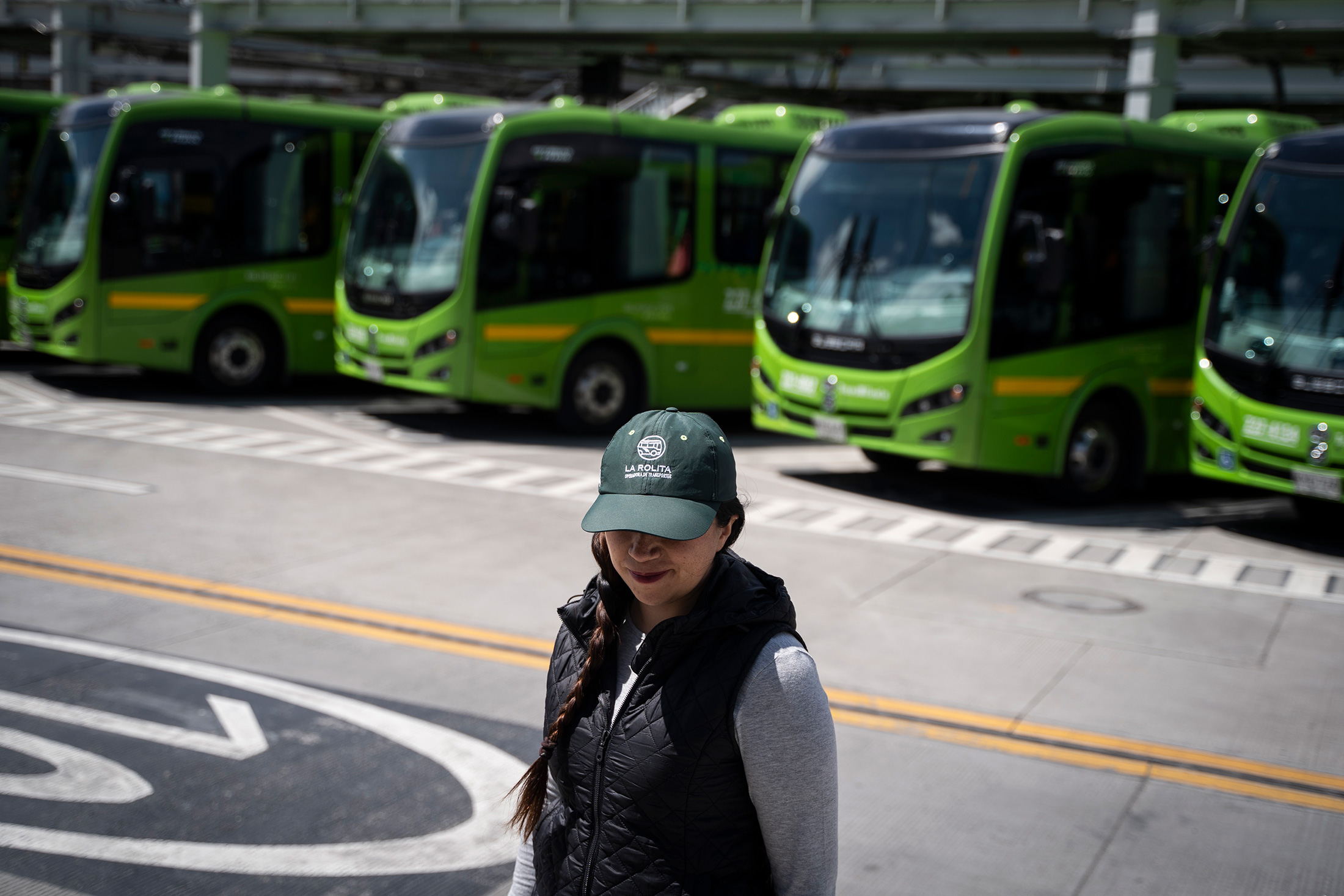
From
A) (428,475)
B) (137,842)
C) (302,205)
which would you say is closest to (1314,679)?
(137,842)

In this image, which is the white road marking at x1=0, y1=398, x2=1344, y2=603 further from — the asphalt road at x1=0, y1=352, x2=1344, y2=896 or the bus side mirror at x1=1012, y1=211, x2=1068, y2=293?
the bus side mirror at x1=1012, y1=211, x2=1068, y2=293

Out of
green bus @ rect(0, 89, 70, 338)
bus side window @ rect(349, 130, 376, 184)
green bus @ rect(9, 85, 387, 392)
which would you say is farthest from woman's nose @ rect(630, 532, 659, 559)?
green bus @ rect(0, 89, 70, 338)

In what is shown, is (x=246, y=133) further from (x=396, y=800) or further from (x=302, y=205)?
(x=396, y=800)

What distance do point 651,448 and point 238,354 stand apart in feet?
51.8

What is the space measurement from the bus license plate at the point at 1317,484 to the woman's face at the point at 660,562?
915cm

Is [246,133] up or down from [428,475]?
up

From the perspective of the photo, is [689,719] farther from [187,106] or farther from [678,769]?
[187,106]

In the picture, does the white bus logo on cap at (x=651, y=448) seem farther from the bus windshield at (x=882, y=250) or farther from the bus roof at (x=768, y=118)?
the bus roof at (x=768, y=118)

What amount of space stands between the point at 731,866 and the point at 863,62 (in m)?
29.7

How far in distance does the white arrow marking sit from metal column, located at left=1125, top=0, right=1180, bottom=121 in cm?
1570

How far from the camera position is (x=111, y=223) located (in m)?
16.2

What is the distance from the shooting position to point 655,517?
2369mm

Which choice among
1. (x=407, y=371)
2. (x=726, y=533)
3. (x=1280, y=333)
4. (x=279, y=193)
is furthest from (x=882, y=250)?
(x=726, y=533)

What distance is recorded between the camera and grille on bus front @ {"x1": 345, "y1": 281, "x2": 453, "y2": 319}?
1471 centimetres
